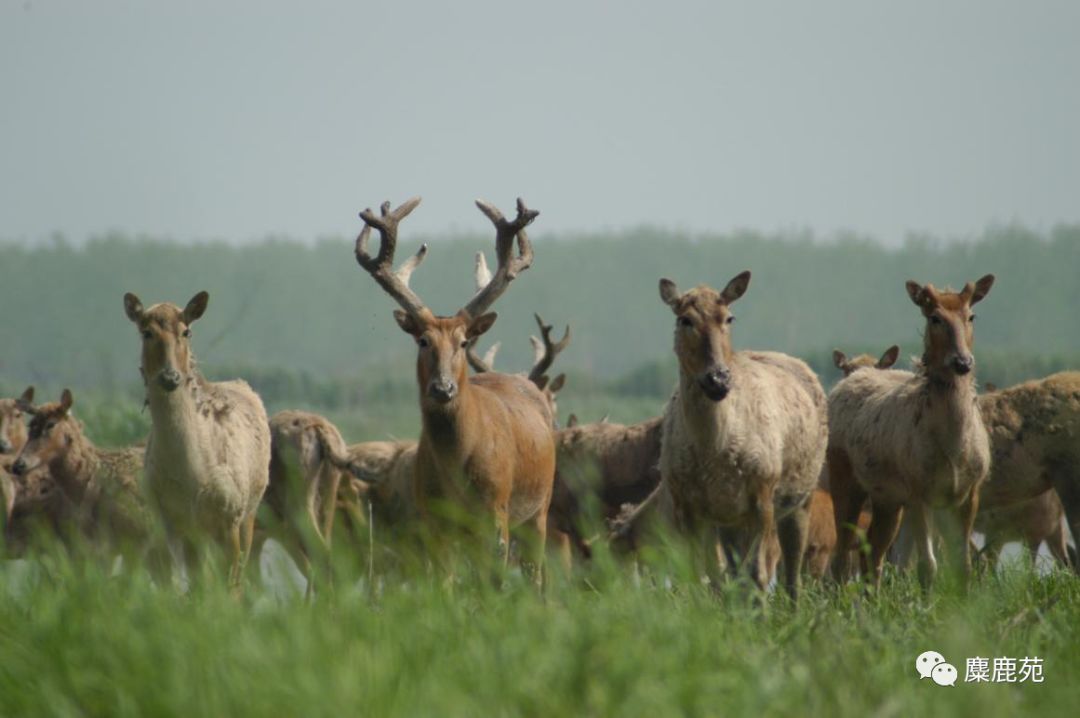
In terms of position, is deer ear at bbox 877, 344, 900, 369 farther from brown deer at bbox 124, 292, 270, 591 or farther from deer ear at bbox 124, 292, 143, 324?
deer ear at bbox 124, 292, 143, 324

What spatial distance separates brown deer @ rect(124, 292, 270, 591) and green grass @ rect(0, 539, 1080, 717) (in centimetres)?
258

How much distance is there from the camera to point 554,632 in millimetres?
6223

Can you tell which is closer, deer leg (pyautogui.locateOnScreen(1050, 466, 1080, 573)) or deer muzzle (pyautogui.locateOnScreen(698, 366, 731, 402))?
deer muzzle (pyautogui.locateOnScreen(698, 366, 731, 402))

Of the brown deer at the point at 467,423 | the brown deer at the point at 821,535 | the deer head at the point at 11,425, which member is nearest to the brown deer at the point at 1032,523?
the brown deer at the point at 821,535

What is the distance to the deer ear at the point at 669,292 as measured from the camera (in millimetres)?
10375

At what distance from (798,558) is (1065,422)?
9.37ft

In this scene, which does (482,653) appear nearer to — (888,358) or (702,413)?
(702,413)

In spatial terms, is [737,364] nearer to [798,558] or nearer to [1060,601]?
[798,558]

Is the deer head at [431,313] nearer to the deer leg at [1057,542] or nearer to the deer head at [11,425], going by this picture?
the deer head at [11,425]

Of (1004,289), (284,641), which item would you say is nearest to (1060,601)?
(284,641)

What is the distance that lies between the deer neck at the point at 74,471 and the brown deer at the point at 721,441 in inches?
256

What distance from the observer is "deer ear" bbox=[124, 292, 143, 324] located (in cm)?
1075

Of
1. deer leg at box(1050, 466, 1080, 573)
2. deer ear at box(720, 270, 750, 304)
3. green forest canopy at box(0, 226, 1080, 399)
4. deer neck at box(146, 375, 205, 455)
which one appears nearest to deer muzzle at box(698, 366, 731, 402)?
deer ear at box(720, 270, 750, 304)

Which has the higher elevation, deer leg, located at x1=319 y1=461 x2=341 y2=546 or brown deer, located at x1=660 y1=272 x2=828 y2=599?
brown deer, located at x1=660 y1=272 x2=828 y2=599
